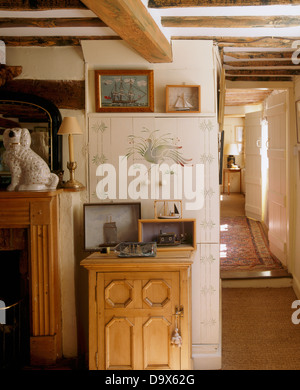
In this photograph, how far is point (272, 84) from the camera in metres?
4.88

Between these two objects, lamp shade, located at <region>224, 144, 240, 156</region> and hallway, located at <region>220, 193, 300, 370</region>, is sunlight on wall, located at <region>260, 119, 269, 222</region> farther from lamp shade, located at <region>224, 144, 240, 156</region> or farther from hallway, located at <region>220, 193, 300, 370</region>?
lamp shade, located at <region>224, 144, 240, 156</region>

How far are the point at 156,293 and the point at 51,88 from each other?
1.68m

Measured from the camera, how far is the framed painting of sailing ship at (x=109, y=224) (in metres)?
3.01

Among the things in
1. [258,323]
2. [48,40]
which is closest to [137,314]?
[258,323]

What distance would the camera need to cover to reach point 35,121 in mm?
2967

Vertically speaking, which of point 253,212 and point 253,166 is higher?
point 253,166

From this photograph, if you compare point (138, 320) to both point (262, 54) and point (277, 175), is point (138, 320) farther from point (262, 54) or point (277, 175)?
point (277, 175)

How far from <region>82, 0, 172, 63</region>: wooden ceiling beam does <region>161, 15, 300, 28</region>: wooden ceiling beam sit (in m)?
0.12

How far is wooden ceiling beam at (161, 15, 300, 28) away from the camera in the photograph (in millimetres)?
2486

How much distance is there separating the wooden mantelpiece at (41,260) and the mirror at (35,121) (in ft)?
0.94

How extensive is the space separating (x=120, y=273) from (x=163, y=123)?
3.83ft

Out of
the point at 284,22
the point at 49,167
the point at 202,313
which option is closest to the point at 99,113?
the point at 49,167

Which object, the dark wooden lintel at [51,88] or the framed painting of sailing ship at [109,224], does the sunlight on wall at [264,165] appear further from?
the dark wooden lintel at [51,88]

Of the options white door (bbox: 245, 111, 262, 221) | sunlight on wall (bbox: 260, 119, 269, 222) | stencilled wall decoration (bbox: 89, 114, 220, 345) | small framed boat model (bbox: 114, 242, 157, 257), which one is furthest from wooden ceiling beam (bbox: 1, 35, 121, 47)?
white door (bbox: 245, 111, 262, 221)
